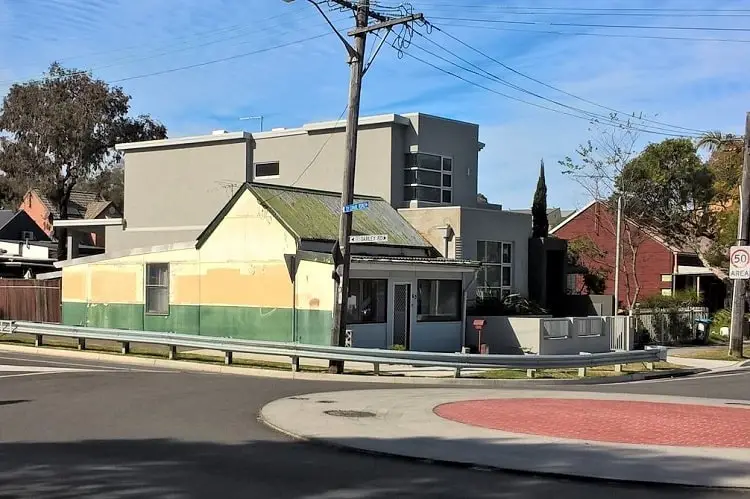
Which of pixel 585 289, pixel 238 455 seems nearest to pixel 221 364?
pixel 238 455

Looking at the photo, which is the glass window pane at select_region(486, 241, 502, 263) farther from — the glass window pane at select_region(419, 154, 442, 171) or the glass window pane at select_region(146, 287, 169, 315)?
the glass window pane at select_region(146, 287, 169, 315)

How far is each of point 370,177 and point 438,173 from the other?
2629 mm

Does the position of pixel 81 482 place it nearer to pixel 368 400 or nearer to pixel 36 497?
pixel 36 497

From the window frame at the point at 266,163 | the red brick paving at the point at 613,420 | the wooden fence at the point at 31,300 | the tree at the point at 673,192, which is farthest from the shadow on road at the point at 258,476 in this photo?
the tree at the point at 673,192

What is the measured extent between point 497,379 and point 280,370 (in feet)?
17.7

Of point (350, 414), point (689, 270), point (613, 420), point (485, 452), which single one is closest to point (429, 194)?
point (350, 414)

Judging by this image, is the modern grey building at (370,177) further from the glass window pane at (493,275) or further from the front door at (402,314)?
the front door at (402,314)

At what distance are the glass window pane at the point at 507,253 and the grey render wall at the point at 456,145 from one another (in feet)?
8.95

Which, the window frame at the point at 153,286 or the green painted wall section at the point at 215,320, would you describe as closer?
the green painted wall section at the point at 215,320

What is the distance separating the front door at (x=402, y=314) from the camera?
25.8m

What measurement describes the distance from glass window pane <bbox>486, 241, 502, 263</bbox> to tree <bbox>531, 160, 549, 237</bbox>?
4.16 meters

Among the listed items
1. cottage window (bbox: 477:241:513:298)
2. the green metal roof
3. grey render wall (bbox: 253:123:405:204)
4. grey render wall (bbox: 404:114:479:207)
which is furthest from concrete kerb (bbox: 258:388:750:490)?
grey render wall (bbox: 404:114:479:207)

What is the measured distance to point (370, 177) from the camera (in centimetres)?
3234

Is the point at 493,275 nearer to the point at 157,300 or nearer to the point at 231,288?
the point at 231,288
